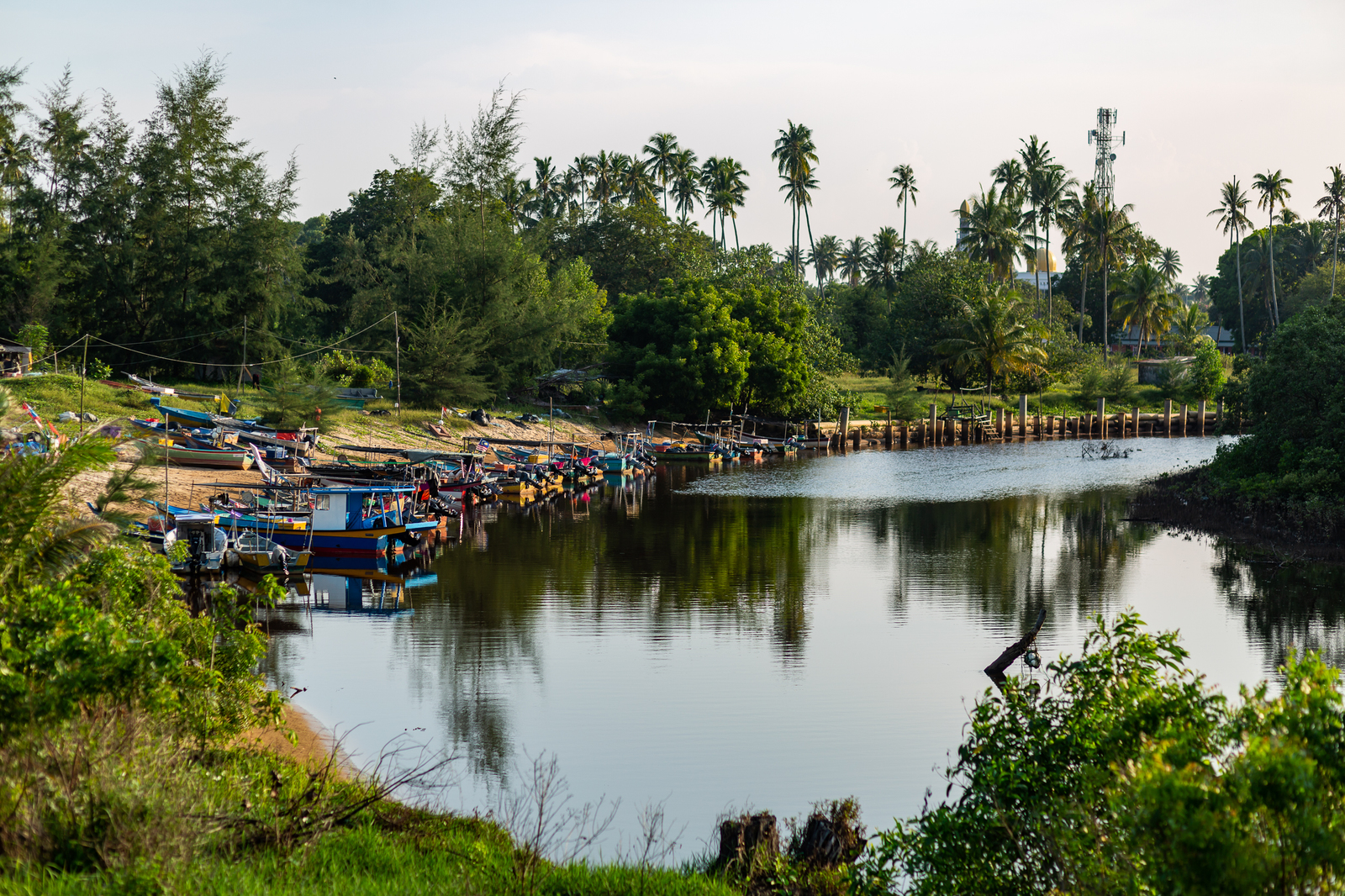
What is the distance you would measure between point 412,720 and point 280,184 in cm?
4530

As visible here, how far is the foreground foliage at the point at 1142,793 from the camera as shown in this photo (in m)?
5.88

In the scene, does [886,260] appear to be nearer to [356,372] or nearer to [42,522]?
[356,372]

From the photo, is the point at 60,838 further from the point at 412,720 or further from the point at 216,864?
the point at 412,720

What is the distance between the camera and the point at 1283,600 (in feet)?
84.6

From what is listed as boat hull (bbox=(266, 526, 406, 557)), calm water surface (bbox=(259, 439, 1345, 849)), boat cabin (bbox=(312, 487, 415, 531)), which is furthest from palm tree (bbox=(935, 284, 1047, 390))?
boat hull (bbox=(266, 526, 406, 557))

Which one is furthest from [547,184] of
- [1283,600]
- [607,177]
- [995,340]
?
[1283,600]

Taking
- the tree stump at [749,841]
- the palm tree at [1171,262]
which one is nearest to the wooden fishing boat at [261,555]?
the tree stump at [749,841]

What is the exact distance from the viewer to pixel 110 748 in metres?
9.31

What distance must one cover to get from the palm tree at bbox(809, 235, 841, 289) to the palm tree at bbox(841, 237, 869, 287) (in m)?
0.92

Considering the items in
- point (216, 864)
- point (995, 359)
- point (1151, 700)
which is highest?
point (995, 359)

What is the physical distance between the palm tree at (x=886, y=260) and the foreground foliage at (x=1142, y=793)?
97689 mm

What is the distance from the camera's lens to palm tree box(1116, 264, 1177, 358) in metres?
90.9

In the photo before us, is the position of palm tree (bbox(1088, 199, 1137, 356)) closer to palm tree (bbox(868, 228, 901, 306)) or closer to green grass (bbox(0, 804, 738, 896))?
palm tree (bbox(868, 228, 901, 306))

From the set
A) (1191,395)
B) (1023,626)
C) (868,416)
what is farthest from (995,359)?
(1023,626)
